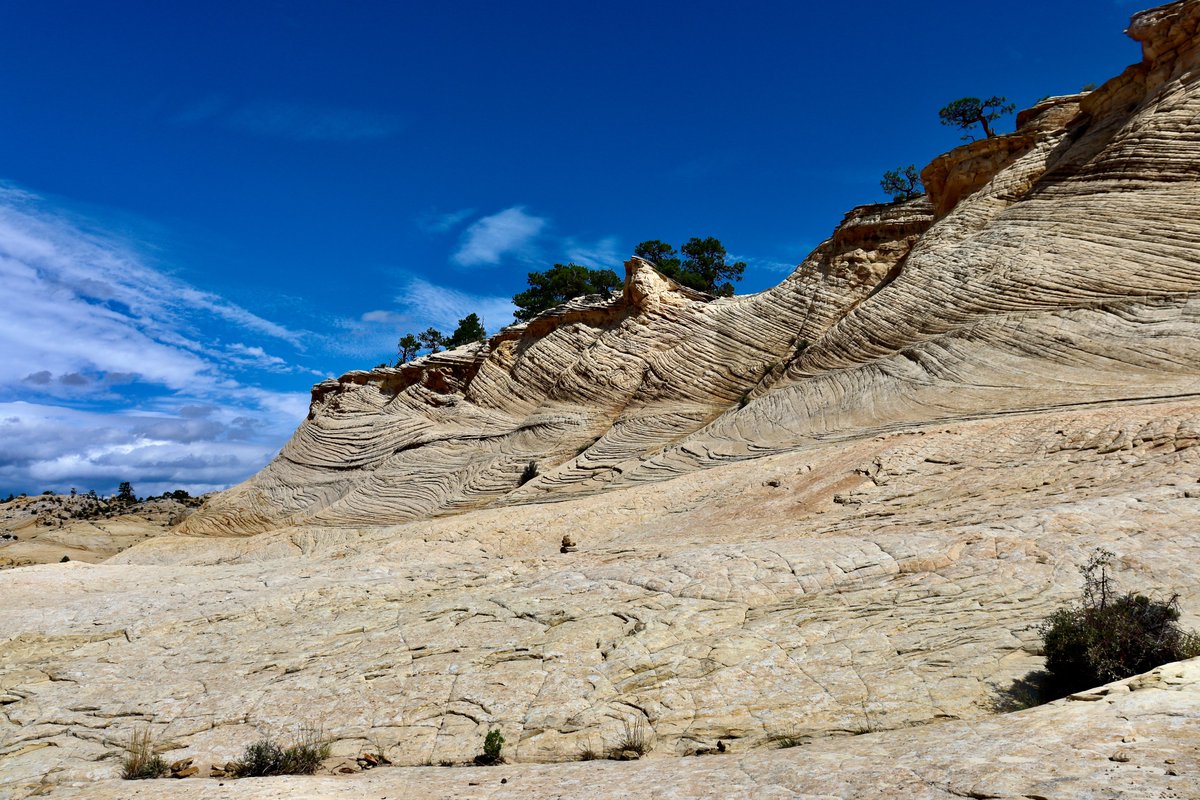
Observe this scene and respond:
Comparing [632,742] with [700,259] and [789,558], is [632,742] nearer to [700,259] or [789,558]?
[789,558]

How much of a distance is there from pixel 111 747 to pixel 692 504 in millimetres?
12338

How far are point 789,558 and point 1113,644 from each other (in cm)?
504

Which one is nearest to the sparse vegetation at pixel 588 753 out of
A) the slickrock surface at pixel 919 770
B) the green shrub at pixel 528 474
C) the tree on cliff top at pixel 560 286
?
the slickrock surface at pixel 919 770

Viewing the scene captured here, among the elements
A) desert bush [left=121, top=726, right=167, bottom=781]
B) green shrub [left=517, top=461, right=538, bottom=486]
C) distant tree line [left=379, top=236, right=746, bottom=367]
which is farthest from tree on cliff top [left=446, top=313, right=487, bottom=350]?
desert bush [left=121, top=726, right=167, bottom=781]

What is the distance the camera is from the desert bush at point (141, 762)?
319 inches

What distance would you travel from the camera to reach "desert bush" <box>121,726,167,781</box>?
810cm

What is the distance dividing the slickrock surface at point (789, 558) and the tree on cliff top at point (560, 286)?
72.7 feet

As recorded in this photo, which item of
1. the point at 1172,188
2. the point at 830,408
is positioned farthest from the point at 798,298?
the point at 1172,188

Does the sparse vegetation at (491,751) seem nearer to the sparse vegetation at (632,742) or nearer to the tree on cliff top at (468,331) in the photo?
the sparse vegetation at (632,742)

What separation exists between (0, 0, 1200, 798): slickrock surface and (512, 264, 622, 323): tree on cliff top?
22149 millimetres

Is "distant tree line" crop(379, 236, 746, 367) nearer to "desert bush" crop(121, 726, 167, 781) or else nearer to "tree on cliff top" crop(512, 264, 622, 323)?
"tree on cliff top" crop(512, 264, 622, 323)

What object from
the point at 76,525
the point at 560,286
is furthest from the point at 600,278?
the point at 76,525

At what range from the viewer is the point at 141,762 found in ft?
27.1

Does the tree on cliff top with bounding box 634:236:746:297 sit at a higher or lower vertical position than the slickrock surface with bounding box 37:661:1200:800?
higher
